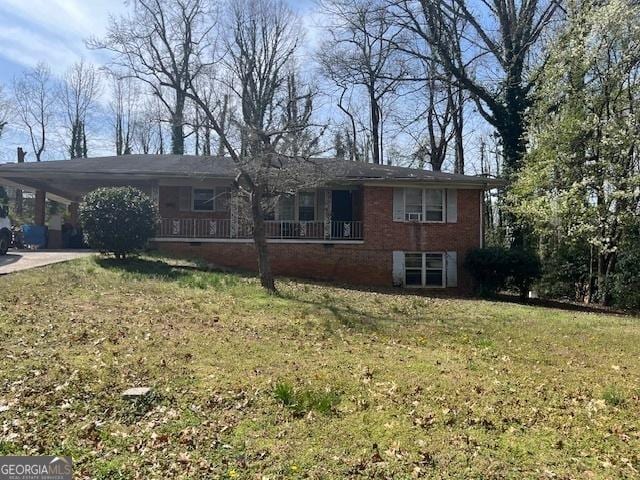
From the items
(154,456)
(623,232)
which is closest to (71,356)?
(154,456)

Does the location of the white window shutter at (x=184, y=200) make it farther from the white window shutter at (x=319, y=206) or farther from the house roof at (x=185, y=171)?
the white window shutter at (x=319, y=206)

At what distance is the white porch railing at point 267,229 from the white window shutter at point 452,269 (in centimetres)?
353

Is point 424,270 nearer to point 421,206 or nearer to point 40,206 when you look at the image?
point 421,206

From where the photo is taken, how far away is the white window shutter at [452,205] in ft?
65.8

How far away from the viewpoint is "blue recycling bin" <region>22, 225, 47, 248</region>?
2191 cm

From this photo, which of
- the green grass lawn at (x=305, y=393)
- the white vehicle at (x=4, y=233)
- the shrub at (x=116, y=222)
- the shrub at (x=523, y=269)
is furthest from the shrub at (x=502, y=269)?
the white vehicle at (x=4, y=233)

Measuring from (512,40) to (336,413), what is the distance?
24260 mm

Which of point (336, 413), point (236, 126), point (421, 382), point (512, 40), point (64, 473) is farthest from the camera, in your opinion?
point (512, 40)

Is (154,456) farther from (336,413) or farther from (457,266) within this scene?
(457,266)

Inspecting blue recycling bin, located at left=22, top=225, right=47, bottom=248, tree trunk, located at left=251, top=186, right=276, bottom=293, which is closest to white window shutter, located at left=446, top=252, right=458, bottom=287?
tree trunk, located at left=251, top=186, right=276, bottom=293

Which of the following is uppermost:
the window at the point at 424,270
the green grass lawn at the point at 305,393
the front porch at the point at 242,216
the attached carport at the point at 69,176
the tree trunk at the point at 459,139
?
the tree trunk at the point at 459,139

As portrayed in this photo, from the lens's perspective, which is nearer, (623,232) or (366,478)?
(366,478)

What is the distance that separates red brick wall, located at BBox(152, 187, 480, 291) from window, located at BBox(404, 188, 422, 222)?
1.21ft

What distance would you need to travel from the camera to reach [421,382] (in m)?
6.06
